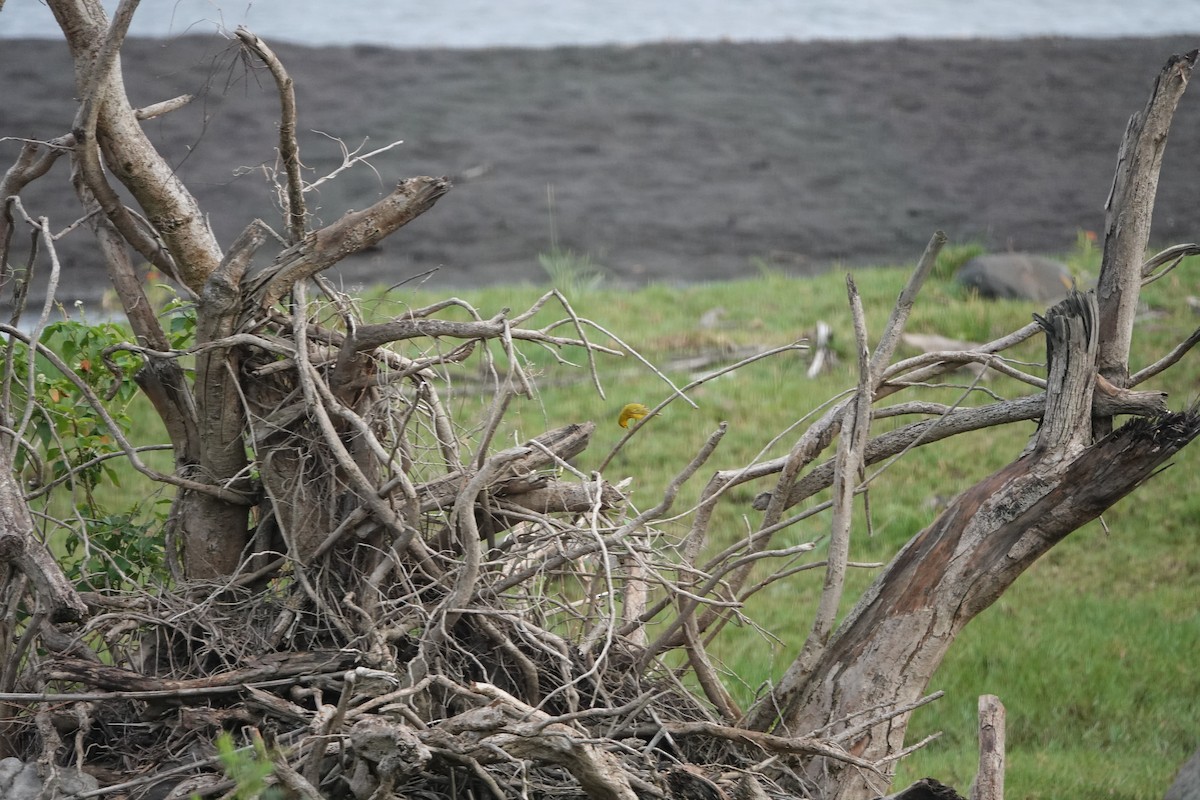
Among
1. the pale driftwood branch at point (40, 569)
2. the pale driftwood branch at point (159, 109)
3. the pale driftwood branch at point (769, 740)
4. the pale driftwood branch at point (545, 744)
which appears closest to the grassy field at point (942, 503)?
the pale driftwood branch at point (769, 740)

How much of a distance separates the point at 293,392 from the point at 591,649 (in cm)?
92

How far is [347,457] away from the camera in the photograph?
2586 mm

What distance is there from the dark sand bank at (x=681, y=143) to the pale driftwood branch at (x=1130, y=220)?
7.15 meters

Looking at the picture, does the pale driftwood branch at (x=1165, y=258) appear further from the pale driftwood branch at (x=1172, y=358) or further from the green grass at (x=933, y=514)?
the green grass at (x=933, y=514)

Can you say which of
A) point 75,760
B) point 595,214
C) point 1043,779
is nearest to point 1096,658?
point 1043,779

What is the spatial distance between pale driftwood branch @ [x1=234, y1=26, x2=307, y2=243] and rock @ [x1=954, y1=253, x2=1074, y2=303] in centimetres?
623

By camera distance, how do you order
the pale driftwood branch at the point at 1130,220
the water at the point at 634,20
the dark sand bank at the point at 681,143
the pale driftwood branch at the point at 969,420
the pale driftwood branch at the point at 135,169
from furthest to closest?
the water at the point at 634,20 → the dark sand bank at the point at 681,143 → the pale driftwood branch at the point at 135,169 → the pale driftwood branch at the point at 1130,220 → the pale driftwood branch at the point at 969,420

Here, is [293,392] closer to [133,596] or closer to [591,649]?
[133,596]

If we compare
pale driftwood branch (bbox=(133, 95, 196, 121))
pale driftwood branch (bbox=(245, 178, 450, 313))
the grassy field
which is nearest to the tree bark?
the grassy field

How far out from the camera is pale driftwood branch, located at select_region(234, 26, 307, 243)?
249cm

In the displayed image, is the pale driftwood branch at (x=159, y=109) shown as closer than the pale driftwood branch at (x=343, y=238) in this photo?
No

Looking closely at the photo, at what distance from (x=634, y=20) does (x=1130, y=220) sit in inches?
661

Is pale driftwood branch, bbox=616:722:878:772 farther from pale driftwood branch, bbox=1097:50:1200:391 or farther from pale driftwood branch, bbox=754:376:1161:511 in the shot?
pale driftwood branch, bbox=1097:50:1200:391

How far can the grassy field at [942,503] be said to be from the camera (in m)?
4.38
